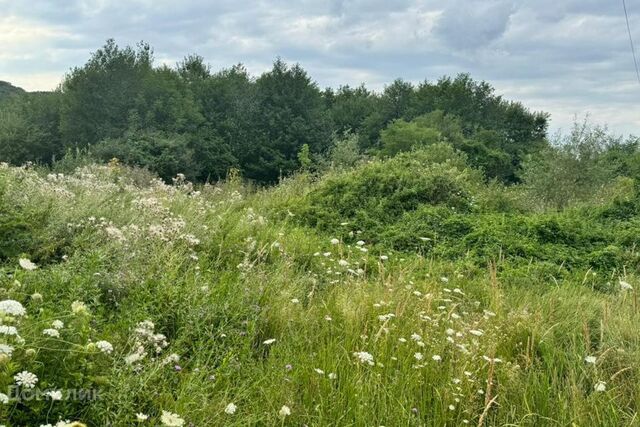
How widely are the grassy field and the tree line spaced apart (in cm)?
1885

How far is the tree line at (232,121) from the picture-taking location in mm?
26984

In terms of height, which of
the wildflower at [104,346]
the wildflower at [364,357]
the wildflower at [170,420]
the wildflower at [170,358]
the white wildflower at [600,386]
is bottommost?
the white wildflower at [600,386]

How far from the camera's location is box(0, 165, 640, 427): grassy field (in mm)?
1968

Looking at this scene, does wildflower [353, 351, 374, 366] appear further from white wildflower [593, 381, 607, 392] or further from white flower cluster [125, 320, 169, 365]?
white wildflower [593, 381, 607, 392]

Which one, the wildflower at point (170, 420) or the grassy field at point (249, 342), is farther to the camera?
the grassy field at point (249, 342)

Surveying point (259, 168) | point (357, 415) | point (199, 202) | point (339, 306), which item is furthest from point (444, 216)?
point (259, 168)

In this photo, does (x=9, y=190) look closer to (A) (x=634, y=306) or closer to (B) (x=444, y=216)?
(A) (x=634, y=306)

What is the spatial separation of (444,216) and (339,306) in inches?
205

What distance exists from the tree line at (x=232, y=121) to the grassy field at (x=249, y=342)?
18854 mm

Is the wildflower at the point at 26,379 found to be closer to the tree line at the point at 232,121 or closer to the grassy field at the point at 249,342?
the grassy field at the point at 249,342

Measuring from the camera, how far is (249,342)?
2.81 meters

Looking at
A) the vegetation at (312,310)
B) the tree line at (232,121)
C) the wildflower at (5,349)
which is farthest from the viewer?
the tree line at (232,121)

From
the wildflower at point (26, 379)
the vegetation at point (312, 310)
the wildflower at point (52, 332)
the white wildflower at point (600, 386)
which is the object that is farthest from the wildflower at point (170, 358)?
the white wildflower at point (600, 386)

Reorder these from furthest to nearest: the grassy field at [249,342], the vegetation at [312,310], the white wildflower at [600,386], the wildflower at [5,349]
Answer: the white wildflower at [600,386]
the vegetation at [312,310]
the grassy field at [249,342]
the wildflower at [5,349]
